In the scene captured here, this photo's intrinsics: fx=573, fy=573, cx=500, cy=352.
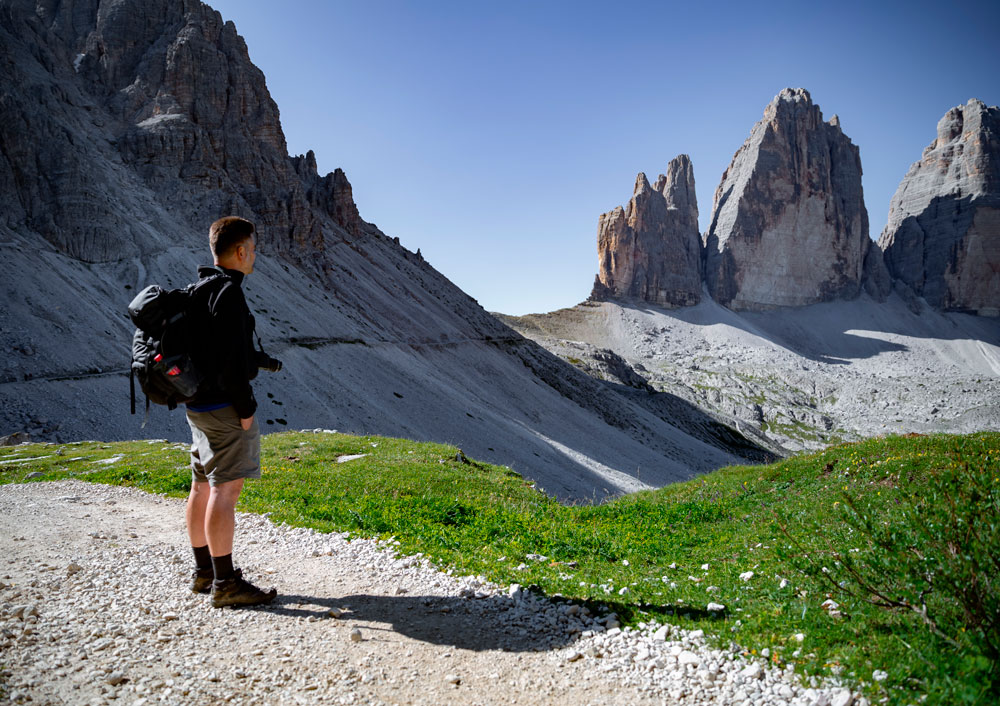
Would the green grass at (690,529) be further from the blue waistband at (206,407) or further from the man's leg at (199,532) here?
the blue waistband at (206,407)

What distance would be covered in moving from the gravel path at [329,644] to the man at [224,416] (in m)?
0.31

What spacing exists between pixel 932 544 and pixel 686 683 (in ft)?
8.24

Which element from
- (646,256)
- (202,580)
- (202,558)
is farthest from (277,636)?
(646,256)

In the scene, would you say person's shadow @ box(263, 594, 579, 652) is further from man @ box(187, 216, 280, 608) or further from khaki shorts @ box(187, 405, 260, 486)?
khaki shorts @ box(187, 405, 260, 486)

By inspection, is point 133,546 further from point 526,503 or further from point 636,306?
point 636,306

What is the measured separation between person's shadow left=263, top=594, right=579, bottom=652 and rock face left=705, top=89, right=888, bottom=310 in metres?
203

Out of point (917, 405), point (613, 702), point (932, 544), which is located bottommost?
point (613, 702)

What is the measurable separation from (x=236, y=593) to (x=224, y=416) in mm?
2043

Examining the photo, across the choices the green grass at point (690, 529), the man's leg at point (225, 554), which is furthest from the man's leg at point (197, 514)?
the green grass at point (690, 529)

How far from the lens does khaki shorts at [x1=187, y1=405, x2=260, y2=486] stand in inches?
263

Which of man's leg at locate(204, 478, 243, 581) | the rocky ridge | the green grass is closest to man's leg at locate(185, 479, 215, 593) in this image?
man's leg at locate(204, 478, 243, 581)

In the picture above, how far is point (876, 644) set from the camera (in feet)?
16.5

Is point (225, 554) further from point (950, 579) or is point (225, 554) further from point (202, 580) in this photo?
point (950, 579)

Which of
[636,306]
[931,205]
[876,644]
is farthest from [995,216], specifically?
[876,644]
